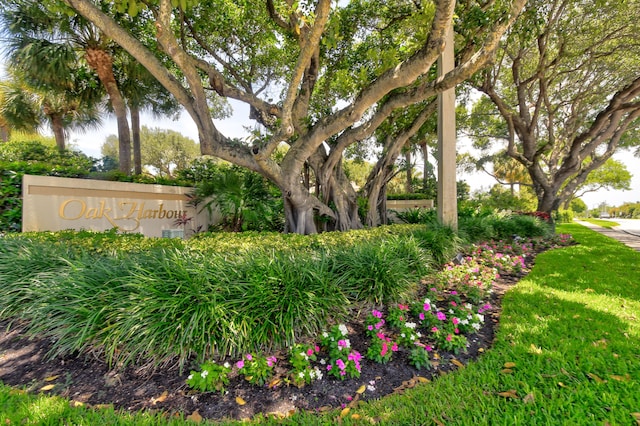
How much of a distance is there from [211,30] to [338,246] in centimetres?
633

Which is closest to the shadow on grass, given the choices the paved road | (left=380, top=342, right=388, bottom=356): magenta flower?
the paved road

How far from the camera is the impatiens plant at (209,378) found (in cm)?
195

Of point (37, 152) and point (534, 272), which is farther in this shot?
point (37, 152)

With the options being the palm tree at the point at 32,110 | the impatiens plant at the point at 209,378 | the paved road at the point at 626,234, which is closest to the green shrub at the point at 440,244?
the impatiens plant at the point at 209,378

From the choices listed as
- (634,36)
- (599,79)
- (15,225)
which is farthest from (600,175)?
(15,225)

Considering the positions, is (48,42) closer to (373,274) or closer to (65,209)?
(65,209)

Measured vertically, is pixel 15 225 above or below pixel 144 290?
above

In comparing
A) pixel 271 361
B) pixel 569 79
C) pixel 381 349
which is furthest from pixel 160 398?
pixel 569 79

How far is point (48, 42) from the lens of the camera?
23.6 ft

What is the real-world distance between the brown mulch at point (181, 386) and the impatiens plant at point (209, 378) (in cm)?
5

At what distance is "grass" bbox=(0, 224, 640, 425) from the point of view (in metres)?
1.64

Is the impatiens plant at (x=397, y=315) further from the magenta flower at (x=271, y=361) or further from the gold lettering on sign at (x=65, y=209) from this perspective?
the gold lettering on sign at (x=65, y=209)

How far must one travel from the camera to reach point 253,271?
2.71m

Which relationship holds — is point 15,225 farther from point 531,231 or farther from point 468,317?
point 531,231
